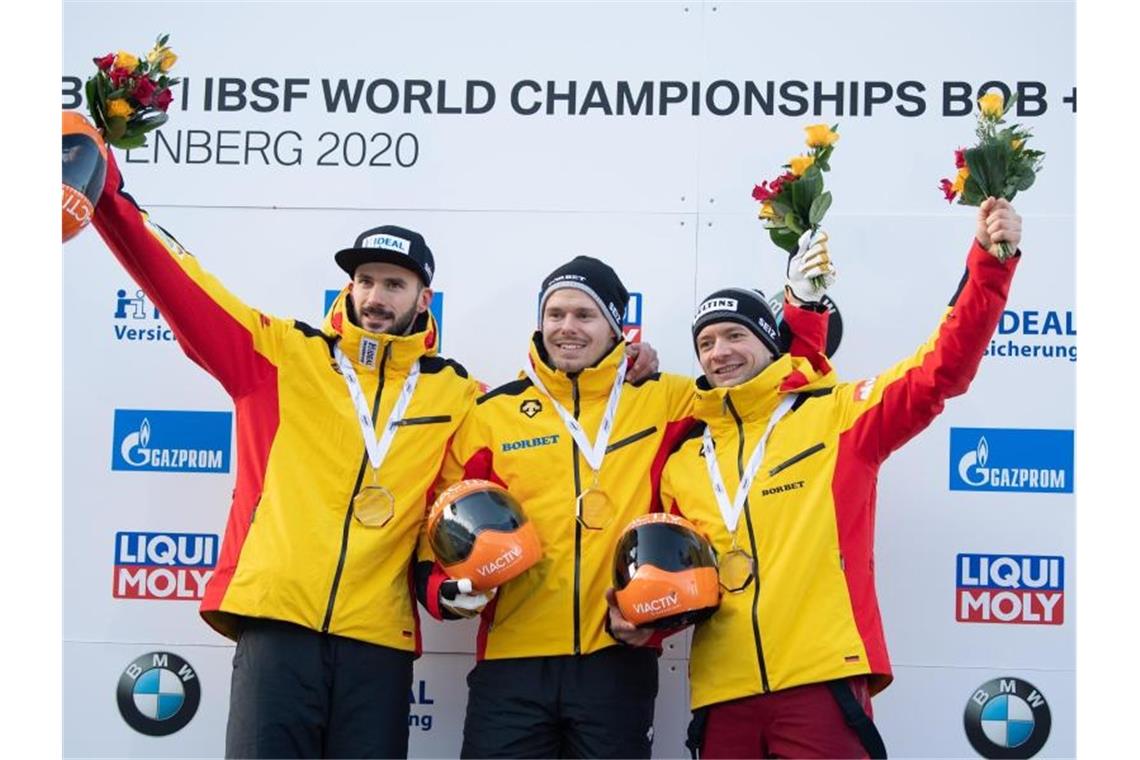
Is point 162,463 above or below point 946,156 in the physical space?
→ below

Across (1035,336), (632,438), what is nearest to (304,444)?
(632,438)

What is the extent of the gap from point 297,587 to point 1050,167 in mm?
2793

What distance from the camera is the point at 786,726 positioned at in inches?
127

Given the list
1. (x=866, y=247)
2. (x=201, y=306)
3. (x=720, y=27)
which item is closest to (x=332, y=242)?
(x=201, y=306)

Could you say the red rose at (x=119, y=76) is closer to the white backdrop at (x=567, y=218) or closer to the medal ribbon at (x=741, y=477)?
the white backdrop at (x=567, y=218)

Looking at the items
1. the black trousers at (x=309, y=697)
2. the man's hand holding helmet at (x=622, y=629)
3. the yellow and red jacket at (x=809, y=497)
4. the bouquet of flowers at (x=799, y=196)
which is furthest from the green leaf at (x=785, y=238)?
the black trousers at (x=309, y=697)

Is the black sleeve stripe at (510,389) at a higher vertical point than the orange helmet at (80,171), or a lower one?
lower

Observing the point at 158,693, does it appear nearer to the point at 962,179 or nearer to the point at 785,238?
the point at 785,238

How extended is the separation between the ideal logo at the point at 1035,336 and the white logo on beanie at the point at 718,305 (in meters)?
1.03

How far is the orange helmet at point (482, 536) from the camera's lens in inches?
128

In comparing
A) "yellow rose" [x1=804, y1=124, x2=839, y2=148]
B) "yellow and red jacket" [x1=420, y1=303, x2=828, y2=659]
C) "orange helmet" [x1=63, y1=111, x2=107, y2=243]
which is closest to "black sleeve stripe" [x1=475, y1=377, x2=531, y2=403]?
"yellow and red jacket" [x1=420, y1=303, x2=828, y2=659]

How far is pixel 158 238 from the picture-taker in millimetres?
3463

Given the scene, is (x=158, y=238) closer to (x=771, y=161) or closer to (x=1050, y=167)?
(x=771, y=161)

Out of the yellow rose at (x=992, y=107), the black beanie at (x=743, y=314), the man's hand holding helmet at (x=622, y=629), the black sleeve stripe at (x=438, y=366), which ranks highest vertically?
the yellow rose at (x=992, y=107)
